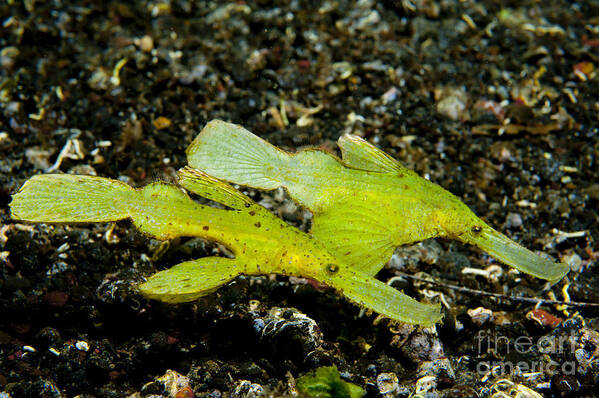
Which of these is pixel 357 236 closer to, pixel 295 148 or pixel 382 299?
pixel 382 299

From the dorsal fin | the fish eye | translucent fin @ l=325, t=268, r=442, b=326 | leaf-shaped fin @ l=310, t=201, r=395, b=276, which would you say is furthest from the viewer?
the dorsal fin

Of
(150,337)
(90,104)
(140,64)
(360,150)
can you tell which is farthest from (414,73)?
(150,337)

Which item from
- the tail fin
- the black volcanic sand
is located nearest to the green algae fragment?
the black volcanic sand

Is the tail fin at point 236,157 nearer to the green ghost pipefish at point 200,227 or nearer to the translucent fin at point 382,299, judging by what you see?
the green ghost pipefish at point 200,227

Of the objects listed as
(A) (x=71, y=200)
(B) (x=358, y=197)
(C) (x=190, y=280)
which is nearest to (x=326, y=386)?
(C) (x=190, y=280)

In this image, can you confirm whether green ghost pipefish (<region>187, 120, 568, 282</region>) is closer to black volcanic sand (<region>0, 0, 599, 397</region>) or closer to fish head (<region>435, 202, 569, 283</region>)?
fish head (<region>435, 202, 569, 283</region>)

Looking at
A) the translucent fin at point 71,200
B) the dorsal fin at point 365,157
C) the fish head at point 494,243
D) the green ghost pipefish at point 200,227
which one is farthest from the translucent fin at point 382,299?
the translucent fin at point 71,200
